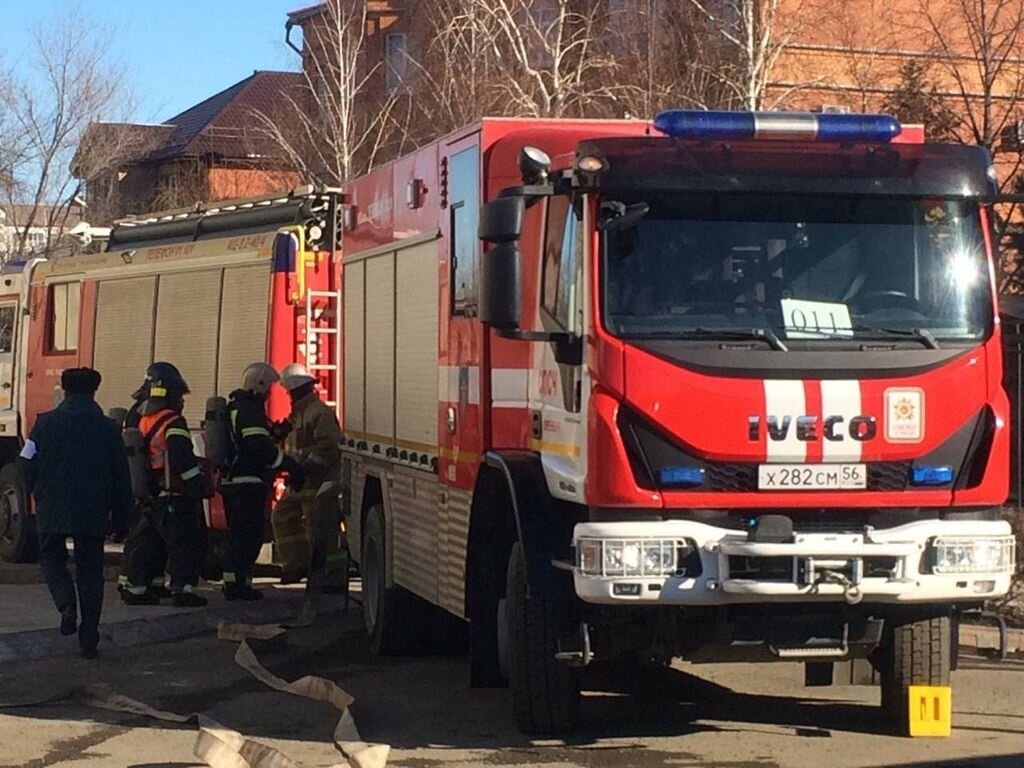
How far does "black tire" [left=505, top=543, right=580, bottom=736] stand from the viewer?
26.4 feet

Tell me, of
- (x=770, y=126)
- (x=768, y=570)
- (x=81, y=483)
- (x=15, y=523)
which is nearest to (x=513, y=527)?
(x=768, y=570)

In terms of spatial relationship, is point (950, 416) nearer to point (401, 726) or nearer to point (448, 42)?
point (401, 726)

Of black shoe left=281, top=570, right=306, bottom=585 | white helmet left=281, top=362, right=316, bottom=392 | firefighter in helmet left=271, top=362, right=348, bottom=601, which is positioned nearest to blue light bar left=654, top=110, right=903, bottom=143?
white helmet left=281, top=362, right=316, bottom=392

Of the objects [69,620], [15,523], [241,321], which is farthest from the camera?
[15,523]

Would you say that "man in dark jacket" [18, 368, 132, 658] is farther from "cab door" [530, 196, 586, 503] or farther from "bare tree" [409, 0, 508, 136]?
"bare tree" [409, 0, 508, 136]

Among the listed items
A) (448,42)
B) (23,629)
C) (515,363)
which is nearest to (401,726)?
(515,363)

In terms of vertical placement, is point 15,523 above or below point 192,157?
below

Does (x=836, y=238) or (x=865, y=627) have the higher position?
(x=836, y=238)

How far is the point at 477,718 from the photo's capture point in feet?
29.6

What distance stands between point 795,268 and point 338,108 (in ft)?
85.1

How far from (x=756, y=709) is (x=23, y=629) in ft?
17.0

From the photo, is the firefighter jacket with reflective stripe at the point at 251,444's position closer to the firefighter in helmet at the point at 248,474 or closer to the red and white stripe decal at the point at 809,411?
the firefighter in helmet at the point at 248,474

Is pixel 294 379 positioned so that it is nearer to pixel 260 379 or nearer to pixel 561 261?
pixel 260 379

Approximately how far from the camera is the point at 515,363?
350 inches
